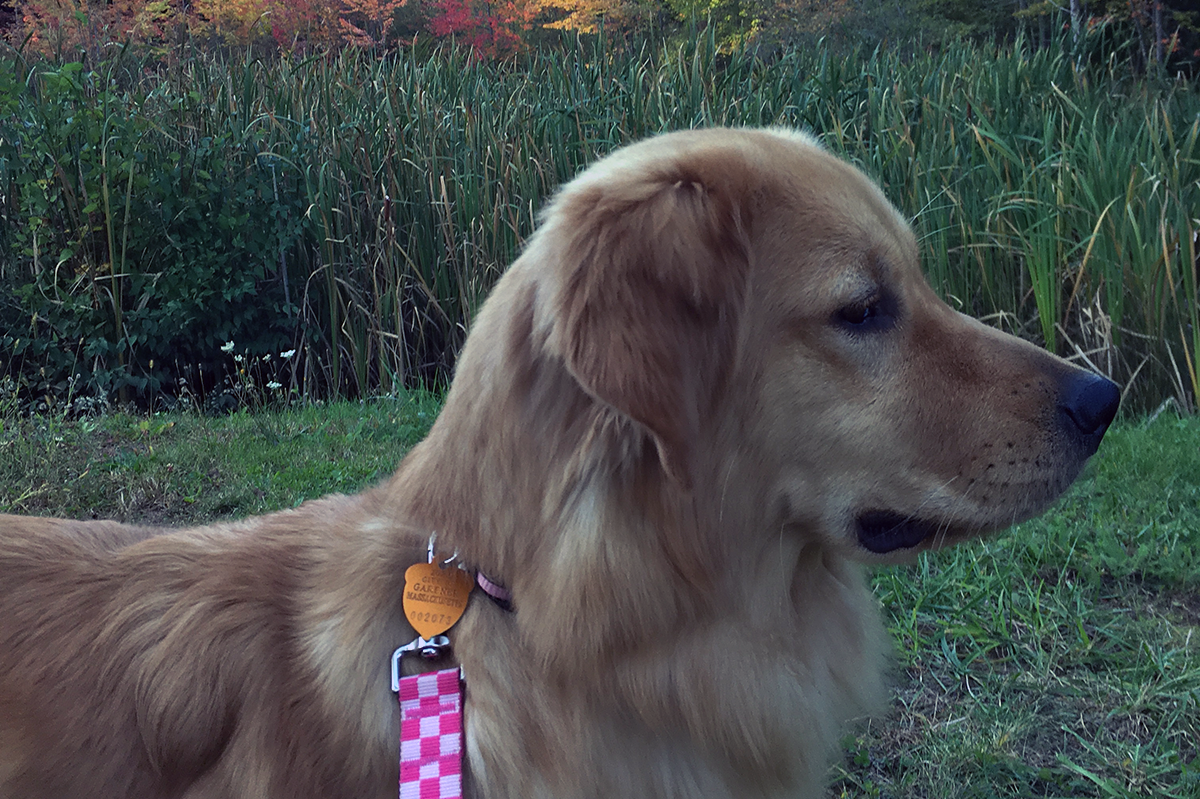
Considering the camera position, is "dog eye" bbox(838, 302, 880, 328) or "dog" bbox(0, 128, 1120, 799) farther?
"dog eye" bbox(838, 302, 880, 328)

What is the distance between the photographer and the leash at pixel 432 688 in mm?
1659

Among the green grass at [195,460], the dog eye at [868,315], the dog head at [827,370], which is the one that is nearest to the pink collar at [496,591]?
the dog head at [827,370]

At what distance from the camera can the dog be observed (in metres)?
1.67

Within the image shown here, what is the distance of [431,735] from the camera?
1.68 m

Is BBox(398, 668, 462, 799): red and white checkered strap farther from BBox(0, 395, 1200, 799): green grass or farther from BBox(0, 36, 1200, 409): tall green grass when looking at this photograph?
BBox(0, 36, 1200, 409): tall green grass

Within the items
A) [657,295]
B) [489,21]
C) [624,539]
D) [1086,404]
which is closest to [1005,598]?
[1086,404]

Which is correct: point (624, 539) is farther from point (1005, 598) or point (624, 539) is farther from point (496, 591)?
point (1005, 598)

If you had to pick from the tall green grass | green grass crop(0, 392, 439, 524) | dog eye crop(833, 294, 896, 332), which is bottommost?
green grass crop(0, 392, 439, 524)

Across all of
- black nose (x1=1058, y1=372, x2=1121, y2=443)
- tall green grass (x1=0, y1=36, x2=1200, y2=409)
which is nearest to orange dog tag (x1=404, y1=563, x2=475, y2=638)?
black nose (x1=1058, y1=372, x2=1121, y2=443)

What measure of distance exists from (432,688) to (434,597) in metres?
0.17

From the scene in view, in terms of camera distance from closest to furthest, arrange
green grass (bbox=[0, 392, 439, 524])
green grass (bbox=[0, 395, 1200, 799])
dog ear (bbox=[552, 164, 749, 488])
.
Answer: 1. dog ear (bbox=[552, 164, 749, 488])
2. green grass (bbox=[0, 395, 1200, 799])
3. green grass (bbox=[0, 392, 439, 524])

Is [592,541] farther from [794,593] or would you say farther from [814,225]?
[814,225]

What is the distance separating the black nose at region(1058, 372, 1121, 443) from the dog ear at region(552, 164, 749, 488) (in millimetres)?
715

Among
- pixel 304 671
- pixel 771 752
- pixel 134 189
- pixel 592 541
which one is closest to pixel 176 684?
pixel 304 671
